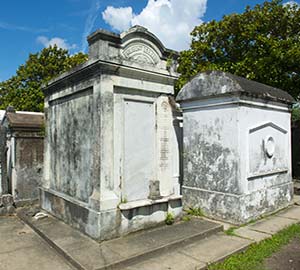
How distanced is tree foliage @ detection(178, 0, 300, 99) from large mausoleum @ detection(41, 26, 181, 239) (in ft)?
20.3

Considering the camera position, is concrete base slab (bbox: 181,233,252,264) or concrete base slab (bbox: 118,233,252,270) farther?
concrete base slab (bbox: 181,233,252,264)

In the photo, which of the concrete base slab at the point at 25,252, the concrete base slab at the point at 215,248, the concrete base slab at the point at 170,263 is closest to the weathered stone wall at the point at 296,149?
the concrete base slab at the point at 215,248

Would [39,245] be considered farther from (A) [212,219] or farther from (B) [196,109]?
(B) [196,109]

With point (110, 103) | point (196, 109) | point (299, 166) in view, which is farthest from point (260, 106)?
point (299, 166)

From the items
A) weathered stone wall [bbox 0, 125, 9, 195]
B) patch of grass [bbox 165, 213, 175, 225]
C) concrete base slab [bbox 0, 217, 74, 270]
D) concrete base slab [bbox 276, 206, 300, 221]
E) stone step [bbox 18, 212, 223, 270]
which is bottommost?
concrete base slab [bbox 276, 206, 300, 221]

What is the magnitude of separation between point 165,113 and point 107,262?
2.96 meters

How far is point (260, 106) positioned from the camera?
622 centimetres

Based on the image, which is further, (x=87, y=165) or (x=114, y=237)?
(x=87, y=165)

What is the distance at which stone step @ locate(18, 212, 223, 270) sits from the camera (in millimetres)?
3658

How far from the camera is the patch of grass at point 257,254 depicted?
Answer: 147 inches

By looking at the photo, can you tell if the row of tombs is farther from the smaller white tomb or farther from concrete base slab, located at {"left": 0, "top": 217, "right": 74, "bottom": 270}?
concrete base slab, located at {"left": 0, "top": 217, "right": 74, "bottom": 270}

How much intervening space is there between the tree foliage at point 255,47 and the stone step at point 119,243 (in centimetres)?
738

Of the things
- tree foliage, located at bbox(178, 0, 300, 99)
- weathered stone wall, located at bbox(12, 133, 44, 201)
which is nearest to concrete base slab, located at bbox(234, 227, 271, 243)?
weathered stone wall, located at bbox(12, 133, 44, 201)

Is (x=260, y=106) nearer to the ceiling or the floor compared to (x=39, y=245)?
nearer to the ceiling
